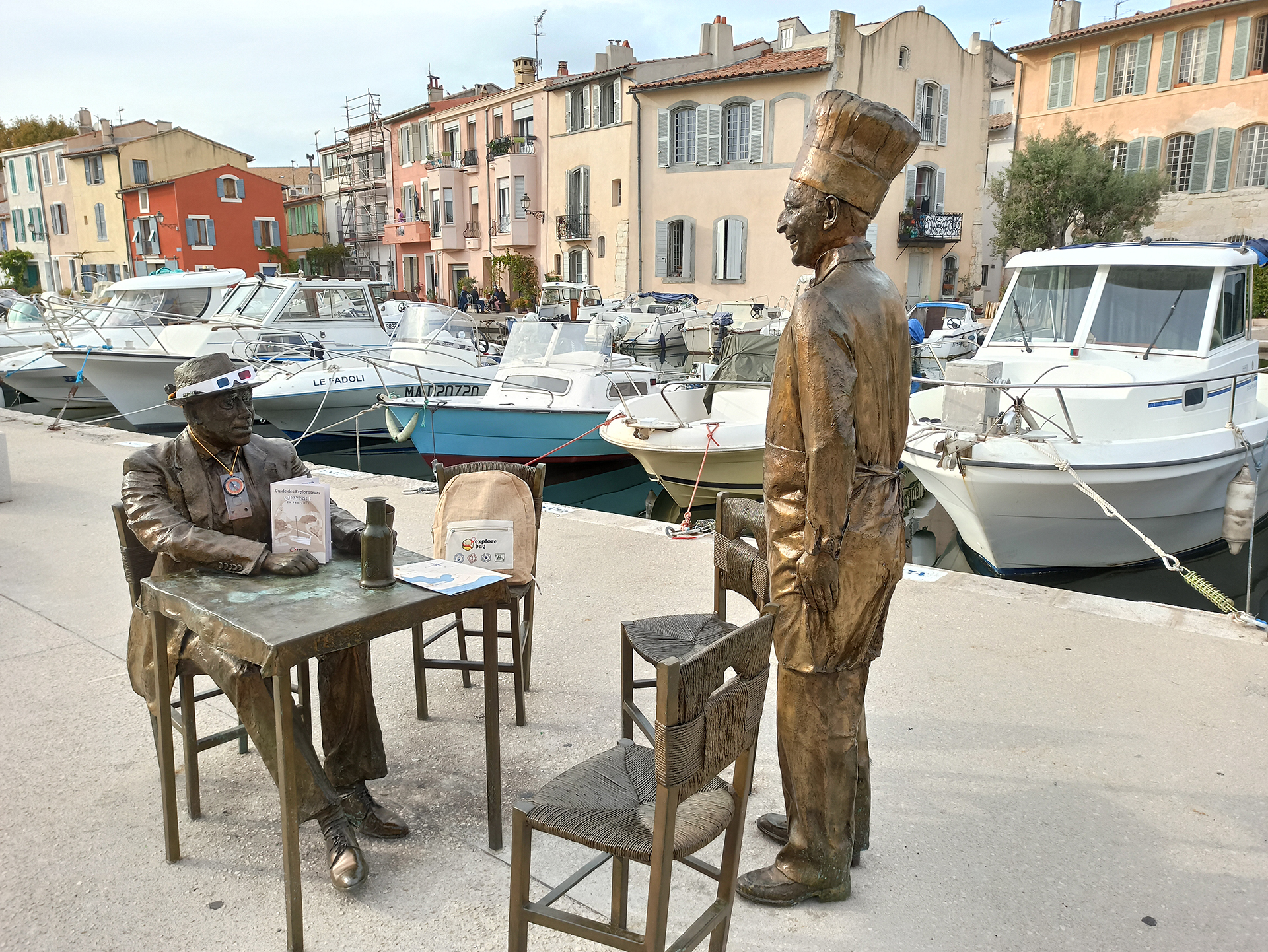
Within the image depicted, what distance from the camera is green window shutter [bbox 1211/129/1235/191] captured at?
2422 cm

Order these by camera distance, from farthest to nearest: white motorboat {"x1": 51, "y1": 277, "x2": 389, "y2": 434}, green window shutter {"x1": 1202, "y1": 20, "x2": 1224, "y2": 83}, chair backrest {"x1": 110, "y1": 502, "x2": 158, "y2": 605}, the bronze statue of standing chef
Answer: green window shutter {"x1": 1202, "y1": 20, "x2": 1224, "y2": 83}, white motorboat {"x1": 51, "y1": 277, "x2": 389, "y2": 434}, chair backrest {"x1": 110, "y1": 502, "x2": 158, "y2": 605}, the bronze statue of standing chef

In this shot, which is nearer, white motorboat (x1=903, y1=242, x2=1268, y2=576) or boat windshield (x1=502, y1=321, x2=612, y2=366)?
white motorboat (x1=903, y1=242, x2=1268, y2=576)

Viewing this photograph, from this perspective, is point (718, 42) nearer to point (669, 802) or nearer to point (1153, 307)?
point (1153, 307)

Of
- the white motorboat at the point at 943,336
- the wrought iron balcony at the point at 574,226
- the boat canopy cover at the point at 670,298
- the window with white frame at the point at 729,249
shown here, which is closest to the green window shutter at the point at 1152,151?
the white motorboat at the point at 943,336

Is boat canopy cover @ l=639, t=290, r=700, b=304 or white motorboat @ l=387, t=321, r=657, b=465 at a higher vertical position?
boat canopy cover @ l=639, t=290, r=700, b=304

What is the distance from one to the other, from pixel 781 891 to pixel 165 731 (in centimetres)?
179

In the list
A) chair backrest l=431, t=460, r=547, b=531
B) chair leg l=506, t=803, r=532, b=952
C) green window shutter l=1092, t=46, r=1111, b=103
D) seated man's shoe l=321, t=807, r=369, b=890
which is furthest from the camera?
green window shutter l=1092, t=46, r=1111, b=103

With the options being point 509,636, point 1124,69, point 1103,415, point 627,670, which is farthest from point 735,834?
point 1124,69

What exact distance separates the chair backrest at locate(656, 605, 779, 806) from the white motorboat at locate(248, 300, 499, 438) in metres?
10.8

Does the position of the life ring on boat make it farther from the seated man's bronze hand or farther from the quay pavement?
the seated man's bronze hand

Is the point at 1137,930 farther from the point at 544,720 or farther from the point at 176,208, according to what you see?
the point at 176,208

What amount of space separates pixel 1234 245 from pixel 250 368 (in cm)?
798

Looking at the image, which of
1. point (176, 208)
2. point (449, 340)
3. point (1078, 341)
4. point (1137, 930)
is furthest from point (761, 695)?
point (176, 208)

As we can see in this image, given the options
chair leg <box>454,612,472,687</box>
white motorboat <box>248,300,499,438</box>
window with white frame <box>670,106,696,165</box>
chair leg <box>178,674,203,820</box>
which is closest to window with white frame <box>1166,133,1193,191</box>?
window with white frame <box>670,106,696,165</box>
